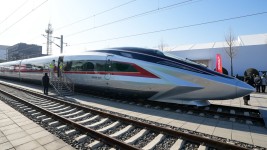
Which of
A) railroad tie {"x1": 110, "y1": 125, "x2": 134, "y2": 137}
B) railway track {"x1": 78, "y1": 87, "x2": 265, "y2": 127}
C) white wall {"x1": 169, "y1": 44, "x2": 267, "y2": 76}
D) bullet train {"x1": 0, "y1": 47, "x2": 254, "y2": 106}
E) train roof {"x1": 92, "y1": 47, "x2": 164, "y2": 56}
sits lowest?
railroad tie {"x1": 110, "y1": 125, "x2": 134, "y2": 137}

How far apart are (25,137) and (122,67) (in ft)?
20.4

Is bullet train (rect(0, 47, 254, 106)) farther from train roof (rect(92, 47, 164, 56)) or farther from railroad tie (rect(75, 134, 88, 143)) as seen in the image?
railroad tie (rect(75, 134, 88, 143))

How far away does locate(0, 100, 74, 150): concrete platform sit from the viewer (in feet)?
17.0

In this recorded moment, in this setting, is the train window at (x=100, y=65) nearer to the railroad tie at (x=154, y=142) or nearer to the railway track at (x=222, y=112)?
the railway track at (x=222, y=112)

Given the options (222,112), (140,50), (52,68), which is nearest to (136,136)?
(222,112)

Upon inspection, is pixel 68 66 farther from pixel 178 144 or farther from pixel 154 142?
pixel 178 144

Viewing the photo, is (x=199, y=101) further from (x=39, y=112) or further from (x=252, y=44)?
(x=252, y=44)

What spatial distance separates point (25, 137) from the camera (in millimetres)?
5809

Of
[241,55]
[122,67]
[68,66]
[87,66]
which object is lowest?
[122,67]

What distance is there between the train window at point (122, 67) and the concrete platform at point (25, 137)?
513 centimetres

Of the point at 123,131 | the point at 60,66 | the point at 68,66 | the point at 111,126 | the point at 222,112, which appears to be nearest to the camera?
the point at 123,131

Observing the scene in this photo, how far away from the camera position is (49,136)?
5.87 metres

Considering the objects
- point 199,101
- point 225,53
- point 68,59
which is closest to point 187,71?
point 199,101

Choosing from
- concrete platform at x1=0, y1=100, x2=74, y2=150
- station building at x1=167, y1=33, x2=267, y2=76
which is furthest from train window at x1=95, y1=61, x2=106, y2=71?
station building at x1=167, y1=33, x2=267, y2=76
